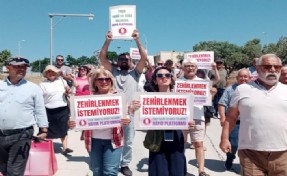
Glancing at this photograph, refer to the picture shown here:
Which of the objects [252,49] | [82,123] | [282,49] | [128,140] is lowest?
[128,140]

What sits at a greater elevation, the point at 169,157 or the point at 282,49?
the point at 282,49

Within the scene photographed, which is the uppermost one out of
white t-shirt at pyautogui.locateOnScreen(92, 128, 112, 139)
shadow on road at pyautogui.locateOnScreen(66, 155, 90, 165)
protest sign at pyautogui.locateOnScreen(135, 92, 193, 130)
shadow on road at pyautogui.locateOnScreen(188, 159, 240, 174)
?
protest sign at pyautogui.locateOnScreen(135, 92, 193, 130)

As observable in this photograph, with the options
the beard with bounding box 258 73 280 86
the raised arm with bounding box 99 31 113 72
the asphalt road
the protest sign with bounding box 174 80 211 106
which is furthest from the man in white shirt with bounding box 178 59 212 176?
the beard with bounding box 258 73 280 86

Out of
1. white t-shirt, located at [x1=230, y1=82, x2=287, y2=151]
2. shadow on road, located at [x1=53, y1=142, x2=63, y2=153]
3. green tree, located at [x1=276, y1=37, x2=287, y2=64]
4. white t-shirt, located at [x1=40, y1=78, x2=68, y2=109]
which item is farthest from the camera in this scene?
green tree, located at [x1=276, y1=37, x2=287, y2=64]

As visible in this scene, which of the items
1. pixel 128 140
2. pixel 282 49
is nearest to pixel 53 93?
pixel 128 140

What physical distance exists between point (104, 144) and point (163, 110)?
2.64ft

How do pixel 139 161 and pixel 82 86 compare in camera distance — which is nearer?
pixel 139 161

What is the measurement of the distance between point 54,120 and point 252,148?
4644 mm

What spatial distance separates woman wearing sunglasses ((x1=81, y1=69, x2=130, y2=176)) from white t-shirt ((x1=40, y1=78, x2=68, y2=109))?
3.05 metres

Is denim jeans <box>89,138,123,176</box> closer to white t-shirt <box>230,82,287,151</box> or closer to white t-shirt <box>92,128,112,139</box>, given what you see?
white t-shirt <box>92,128,112,139</box>

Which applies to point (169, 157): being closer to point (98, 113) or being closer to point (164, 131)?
point (164, 131)

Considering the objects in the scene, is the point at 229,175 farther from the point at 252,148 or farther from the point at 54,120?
the point at 54,120

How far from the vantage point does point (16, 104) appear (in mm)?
4207

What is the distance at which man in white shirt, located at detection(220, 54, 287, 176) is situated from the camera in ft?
12.4
